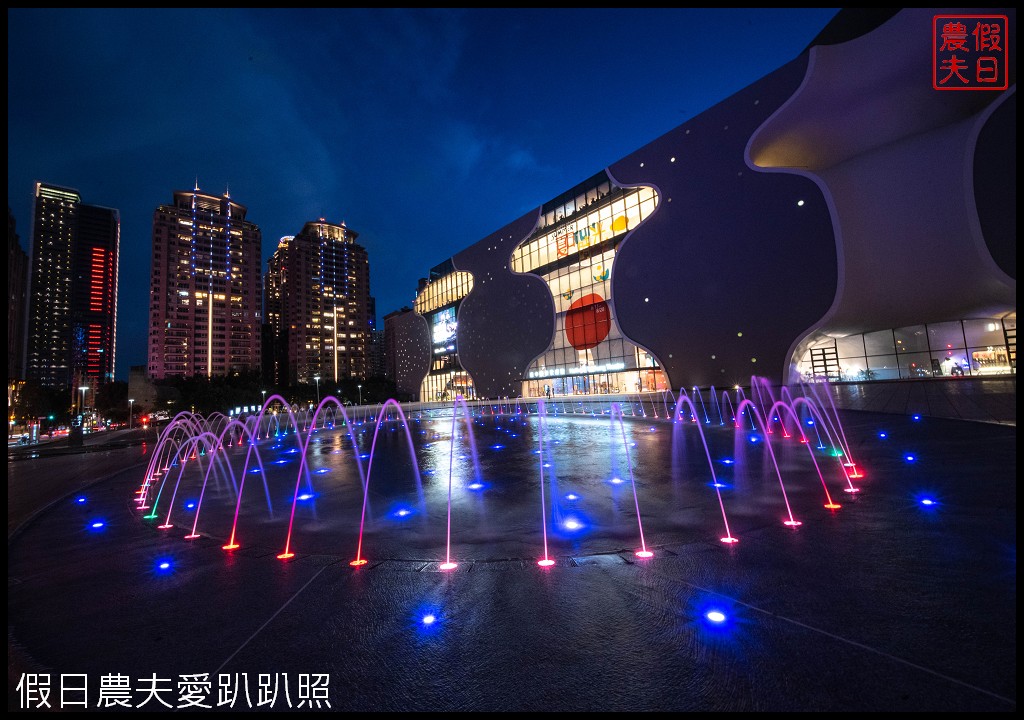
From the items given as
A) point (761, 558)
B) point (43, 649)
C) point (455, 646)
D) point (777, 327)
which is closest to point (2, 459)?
point (43, 649)

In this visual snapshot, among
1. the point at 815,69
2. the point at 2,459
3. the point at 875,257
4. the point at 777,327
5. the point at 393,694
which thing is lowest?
the point at 393,694

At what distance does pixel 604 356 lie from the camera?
45344 mm

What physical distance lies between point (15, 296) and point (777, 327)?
12443 centimetres

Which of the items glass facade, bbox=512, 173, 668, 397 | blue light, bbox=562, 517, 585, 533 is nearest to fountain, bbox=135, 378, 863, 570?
blue light, bbox=562, 517, 585, 533

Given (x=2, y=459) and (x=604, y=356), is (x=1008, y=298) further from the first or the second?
(x=2, y=459)

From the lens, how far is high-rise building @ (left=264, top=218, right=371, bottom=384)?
142 meters

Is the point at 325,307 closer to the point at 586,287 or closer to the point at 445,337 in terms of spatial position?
the point at 445,337

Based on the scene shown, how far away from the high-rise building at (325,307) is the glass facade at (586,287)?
10123 centimetres

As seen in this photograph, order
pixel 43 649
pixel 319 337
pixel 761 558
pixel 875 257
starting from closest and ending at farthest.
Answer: pixel 43 649
pixel 761 558
pixel 875 257
pixel 319 337

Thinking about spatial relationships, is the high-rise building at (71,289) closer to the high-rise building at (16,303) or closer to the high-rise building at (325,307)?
the high-rise building at (16,303)

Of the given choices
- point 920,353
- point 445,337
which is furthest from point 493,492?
point 445,337

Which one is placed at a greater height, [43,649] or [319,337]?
[319,337]

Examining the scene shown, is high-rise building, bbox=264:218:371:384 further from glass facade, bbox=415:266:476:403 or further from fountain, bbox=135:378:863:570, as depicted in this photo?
fountain, bbox=135:378:863:570

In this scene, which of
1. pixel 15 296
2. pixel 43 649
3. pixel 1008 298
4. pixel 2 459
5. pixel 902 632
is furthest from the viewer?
pixel 15 296
